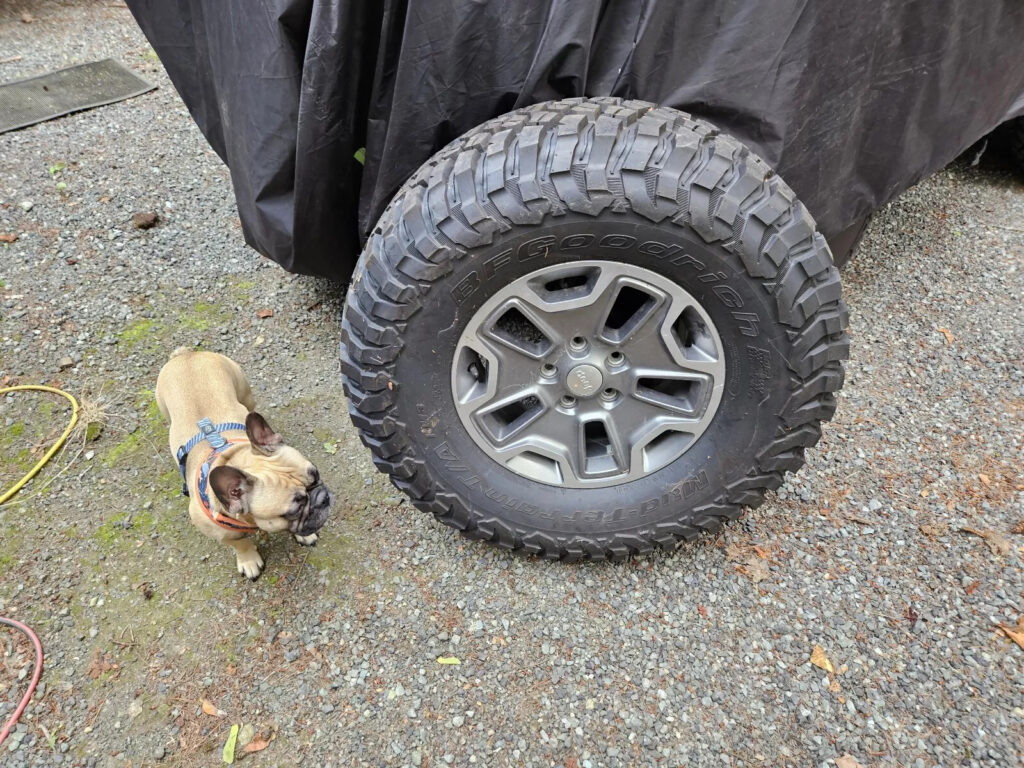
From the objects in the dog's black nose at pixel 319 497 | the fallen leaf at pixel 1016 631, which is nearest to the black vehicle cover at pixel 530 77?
the dog's black nose at pixel 319 497

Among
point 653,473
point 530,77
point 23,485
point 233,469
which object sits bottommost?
point 23,485

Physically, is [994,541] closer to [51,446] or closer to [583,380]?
[583,380]

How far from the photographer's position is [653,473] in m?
2.34

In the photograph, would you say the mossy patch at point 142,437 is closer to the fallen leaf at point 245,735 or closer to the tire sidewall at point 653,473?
the fallen leaf at point 245,735

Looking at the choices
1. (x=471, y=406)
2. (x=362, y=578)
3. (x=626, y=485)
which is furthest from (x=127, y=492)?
(x=626, y=485)

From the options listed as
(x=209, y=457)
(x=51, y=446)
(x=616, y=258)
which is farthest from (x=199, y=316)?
(x=616, y=258)

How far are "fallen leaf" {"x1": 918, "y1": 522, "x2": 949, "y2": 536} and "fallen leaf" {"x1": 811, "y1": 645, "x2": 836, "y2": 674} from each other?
761 mm

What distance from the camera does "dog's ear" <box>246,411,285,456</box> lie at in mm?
2295

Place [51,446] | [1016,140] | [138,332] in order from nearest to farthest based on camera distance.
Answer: [51,446] → [138,332] → [1016,140]

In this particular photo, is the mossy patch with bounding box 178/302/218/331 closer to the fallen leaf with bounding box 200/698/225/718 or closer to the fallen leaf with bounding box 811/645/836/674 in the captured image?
the fallen leaf with bounding box 200/698/225/718

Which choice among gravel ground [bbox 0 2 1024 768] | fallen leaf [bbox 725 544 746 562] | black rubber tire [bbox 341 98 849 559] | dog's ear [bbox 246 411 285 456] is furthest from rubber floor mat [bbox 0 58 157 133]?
fallen leaf [bbox 725 544 746 562]

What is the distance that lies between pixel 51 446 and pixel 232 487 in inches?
61.2

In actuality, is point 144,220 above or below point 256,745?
below

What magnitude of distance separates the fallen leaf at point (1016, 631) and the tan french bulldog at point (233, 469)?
8.20 feet
